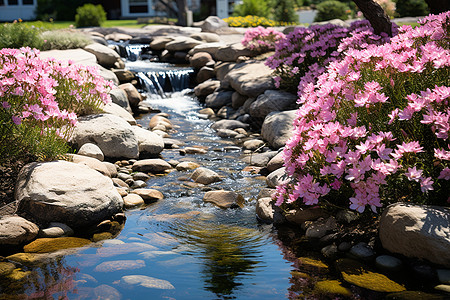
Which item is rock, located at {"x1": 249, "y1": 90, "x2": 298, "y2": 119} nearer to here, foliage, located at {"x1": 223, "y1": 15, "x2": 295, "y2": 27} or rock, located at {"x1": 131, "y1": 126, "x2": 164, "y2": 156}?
rock, located at {"x1": 131, "y1": 126, "x2": 164, "y2": 156}

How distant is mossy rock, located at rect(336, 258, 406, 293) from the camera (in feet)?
12.5

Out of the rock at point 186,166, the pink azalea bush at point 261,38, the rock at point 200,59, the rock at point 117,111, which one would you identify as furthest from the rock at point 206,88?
the rock at point 186,166

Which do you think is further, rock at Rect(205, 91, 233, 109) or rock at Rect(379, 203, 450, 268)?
rock at Rect(205, 91, 233, 109)

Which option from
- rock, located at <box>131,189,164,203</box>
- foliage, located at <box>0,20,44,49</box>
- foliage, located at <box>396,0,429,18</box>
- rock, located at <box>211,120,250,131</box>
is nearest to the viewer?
rock, located at <box>131,189,164,203</box>

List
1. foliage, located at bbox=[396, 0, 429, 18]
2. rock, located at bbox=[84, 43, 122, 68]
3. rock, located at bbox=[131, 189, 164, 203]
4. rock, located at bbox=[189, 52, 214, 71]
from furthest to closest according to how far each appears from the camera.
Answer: foliage, located at bbox=[396, 0, 429, 18] < rock, located at bbox=[189, 52, 214, 71] < rock, located at bbox=[84, 43, 122, 68] < rock, located at bbox=[131, 189, 164, 203]

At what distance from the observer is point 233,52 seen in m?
13.9

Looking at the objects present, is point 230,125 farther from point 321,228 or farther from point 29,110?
point 321,228

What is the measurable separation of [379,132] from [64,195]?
331 cm

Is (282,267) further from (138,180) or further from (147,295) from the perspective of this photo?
(138,180)

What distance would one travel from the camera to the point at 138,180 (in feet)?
22.3

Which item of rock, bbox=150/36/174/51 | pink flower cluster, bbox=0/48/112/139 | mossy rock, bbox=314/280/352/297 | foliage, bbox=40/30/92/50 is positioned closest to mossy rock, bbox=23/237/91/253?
pink flower cluster, bbox=0/48/112/139

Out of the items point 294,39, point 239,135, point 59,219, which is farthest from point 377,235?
point 294,39

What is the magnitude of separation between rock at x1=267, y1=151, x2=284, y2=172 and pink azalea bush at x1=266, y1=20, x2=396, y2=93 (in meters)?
2.13

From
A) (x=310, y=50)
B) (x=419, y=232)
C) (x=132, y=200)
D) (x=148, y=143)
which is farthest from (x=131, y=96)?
(x=419, y=232)
